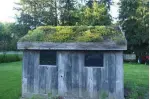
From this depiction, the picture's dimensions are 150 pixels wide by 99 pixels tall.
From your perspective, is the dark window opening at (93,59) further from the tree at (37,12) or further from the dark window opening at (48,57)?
the tree at (37,12)

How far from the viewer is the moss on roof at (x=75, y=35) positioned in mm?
11196

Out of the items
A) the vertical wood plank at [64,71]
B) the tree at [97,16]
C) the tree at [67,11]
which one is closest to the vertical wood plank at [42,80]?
the vertical wood plank at [64,71]

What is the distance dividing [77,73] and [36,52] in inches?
60.1

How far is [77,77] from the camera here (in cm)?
1124

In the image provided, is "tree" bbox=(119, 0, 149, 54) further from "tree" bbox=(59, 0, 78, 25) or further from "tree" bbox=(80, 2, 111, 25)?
"tree" bbox=(59, 0, 78, 25)

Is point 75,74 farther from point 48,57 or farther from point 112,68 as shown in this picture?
point 112,68

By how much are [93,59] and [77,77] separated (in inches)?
31.5

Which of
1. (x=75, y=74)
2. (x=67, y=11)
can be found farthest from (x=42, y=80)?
(x=67, y=11)

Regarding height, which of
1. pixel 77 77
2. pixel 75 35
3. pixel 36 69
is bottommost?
pixel 77 77

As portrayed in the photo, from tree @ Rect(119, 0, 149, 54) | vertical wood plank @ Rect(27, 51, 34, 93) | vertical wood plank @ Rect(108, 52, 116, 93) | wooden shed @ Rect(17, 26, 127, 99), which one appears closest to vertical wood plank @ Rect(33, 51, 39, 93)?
wooden shed @ Rect(17, 26, 127, 99)

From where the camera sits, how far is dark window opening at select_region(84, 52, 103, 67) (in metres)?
11.0

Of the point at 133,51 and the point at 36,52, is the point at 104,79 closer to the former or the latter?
the point at 36,52

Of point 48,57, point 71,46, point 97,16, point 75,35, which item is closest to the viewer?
point 71,46

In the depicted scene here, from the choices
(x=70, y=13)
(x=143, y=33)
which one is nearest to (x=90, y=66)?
(x=143, y=33)
